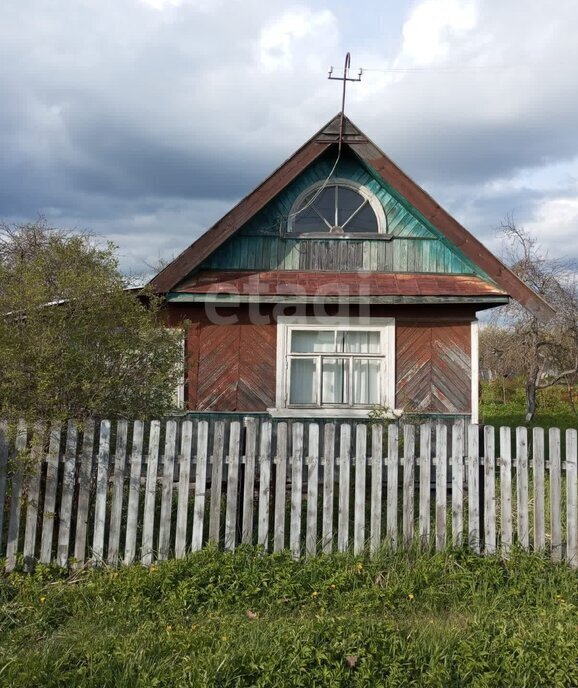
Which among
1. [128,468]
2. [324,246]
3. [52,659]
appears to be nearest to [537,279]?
[324,246]

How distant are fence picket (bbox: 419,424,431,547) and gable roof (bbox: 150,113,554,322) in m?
4.64

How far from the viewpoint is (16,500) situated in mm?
5090

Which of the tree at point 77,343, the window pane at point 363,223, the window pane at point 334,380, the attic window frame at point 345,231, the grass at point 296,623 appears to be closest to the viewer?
the grass at point 296,623

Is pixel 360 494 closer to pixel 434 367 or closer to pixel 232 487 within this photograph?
pixel 232 487

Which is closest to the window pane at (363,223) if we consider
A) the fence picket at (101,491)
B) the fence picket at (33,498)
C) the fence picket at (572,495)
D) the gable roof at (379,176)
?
the gable roof at (379,176)

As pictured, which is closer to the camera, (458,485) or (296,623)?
(296,623)

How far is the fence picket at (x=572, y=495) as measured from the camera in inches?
204

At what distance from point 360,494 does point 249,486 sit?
99 cm

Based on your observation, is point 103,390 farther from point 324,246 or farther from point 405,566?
point 324,246

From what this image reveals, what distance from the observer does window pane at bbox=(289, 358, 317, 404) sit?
970 centimetres

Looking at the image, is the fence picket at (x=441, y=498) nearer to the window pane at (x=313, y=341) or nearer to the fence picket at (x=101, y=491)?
the fence picket at (x=101, y=491)

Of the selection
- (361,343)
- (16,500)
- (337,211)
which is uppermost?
(337,211)

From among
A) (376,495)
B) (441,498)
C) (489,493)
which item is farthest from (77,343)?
(489,493)

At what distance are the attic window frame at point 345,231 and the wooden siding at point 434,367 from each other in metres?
1.63
